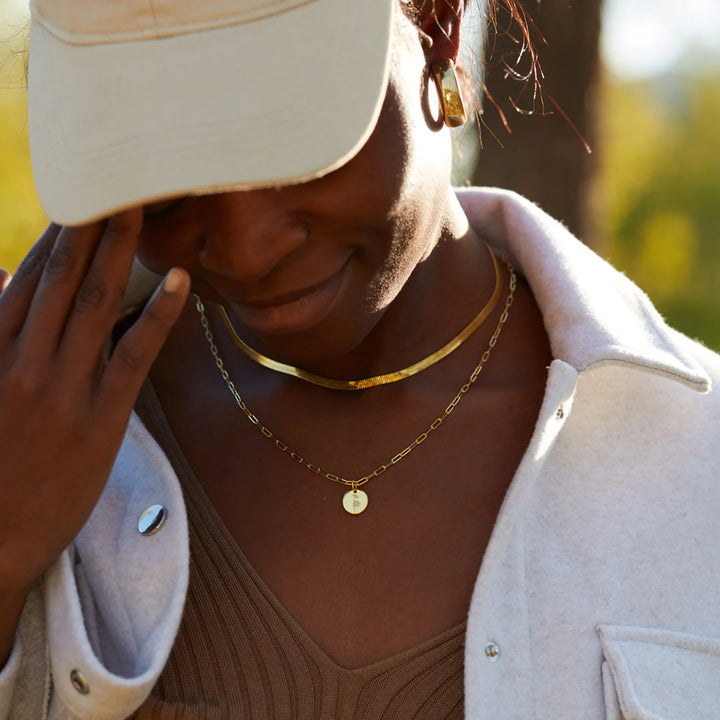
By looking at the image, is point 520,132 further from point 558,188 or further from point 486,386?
point 486,386

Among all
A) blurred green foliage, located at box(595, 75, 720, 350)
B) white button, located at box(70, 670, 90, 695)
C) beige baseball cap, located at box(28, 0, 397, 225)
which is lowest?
blurred green foliage, located at box(595, 75, 720, 350)

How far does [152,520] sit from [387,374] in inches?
25.1

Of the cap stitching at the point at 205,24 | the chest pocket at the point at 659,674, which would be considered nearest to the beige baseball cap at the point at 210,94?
the cap stitching at the point at 205,24

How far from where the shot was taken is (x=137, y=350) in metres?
1.92

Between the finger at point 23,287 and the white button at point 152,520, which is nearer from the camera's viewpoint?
the finger at point 23,287

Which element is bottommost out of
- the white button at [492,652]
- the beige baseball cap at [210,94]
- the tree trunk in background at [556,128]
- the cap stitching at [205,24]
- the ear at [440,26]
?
the tree trunk in background at [556,128]

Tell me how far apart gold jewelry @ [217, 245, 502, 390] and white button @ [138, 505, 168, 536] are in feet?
1.59

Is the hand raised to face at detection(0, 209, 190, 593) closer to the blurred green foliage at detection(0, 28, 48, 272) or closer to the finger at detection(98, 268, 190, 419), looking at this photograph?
the finger at detection(98, 268, 190, 419)

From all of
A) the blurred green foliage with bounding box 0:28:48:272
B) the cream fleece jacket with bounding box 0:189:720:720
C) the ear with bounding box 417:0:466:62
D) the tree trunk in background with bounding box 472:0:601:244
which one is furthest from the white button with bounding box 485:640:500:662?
the blurred green foliage with bounding box 0:28:48:272

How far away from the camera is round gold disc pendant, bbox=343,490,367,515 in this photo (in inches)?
91.7

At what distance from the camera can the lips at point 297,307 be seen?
A: 6.45ft

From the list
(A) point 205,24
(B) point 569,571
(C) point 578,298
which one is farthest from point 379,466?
(A) point 205,24

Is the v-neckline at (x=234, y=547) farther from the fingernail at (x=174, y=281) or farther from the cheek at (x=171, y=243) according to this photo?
the fingernail at (x=174, y=281)

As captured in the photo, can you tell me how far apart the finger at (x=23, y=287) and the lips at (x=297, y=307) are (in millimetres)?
382
